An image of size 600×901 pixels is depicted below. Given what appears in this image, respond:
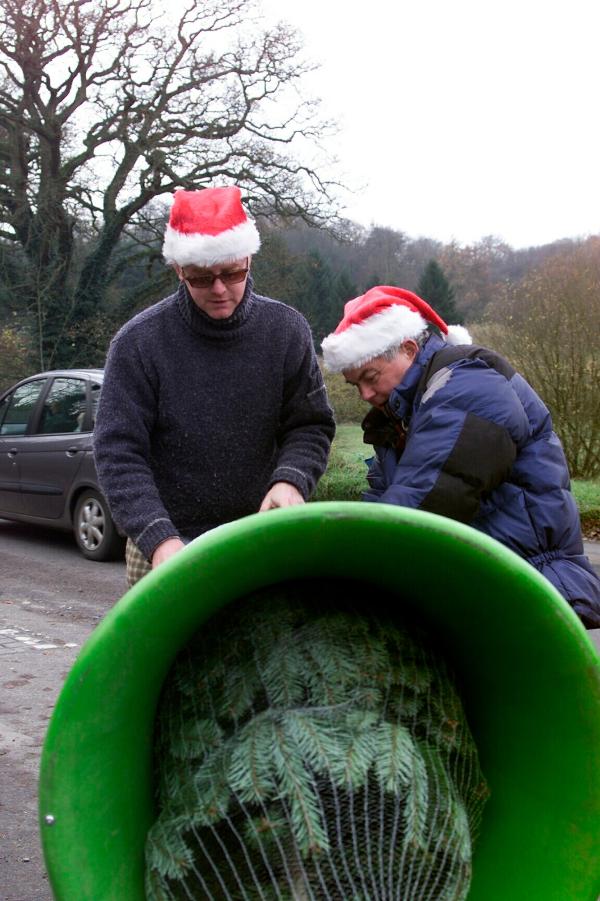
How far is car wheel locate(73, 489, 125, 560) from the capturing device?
823 cm

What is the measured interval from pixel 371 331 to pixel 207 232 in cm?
46

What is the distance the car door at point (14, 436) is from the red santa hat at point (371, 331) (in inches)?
277

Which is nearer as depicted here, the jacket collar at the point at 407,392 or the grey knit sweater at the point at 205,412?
the jacket collar at the point at 407,392

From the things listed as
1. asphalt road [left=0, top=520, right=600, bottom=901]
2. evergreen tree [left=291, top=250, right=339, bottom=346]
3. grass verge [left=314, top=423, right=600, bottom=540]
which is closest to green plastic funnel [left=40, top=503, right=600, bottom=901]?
asphalt road [left=0, top=520, right=600, bottom=901]

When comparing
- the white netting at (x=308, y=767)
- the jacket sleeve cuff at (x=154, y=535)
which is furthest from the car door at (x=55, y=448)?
the white netting at (x=308, y=767)

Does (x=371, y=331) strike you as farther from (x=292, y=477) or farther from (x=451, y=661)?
(x=451, y=661)

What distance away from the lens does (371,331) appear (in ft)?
7.92

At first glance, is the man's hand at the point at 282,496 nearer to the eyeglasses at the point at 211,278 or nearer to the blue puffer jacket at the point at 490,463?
the blue puffer jacket at the point at 490,463

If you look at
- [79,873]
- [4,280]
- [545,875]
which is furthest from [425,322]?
[4,280]

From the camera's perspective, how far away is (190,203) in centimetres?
262

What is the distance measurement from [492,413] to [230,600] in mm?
717

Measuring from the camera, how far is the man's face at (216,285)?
2.49 metres

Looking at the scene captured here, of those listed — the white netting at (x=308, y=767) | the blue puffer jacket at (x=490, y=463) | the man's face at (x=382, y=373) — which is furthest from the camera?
the man's face at (x=382, y=373)

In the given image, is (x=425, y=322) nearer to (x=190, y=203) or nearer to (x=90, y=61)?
(x=190, y=203)
